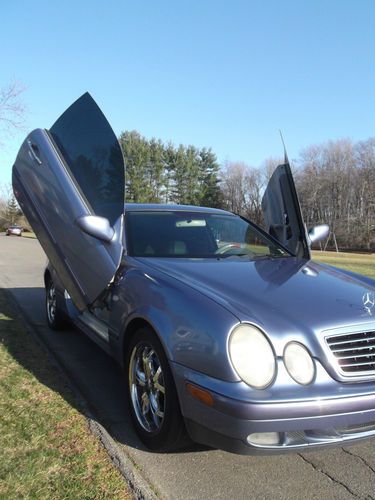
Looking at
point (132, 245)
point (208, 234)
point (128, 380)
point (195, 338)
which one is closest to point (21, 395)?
point (128, 380)

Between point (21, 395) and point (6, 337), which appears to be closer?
point (21, 395)

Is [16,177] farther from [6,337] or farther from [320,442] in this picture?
[320,442]

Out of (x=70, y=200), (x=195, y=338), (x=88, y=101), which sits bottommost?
(x=195, y=338)

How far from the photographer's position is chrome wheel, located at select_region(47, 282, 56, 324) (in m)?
5.68

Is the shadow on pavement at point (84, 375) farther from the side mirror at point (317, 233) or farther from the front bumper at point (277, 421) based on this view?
the side mirror at point (317, 233)

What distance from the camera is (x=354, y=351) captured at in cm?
254

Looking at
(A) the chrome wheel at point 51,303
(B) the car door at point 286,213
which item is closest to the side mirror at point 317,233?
(B) the car door at point 286,213

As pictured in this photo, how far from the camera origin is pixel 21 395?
3545 mm

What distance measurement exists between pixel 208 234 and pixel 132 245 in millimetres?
851

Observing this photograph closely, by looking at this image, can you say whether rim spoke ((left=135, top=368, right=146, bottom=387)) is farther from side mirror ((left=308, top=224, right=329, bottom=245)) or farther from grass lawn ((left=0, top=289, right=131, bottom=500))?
side mirror ((left=308, top=224, right=329, bottom=245))

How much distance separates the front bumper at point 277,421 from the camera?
2.26m

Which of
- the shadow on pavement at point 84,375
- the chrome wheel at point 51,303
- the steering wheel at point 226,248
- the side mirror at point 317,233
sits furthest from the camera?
the chrome wheel at point 51,303

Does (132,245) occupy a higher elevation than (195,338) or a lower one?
higher

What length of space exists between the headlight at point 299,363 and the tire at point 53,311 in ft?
11.6
